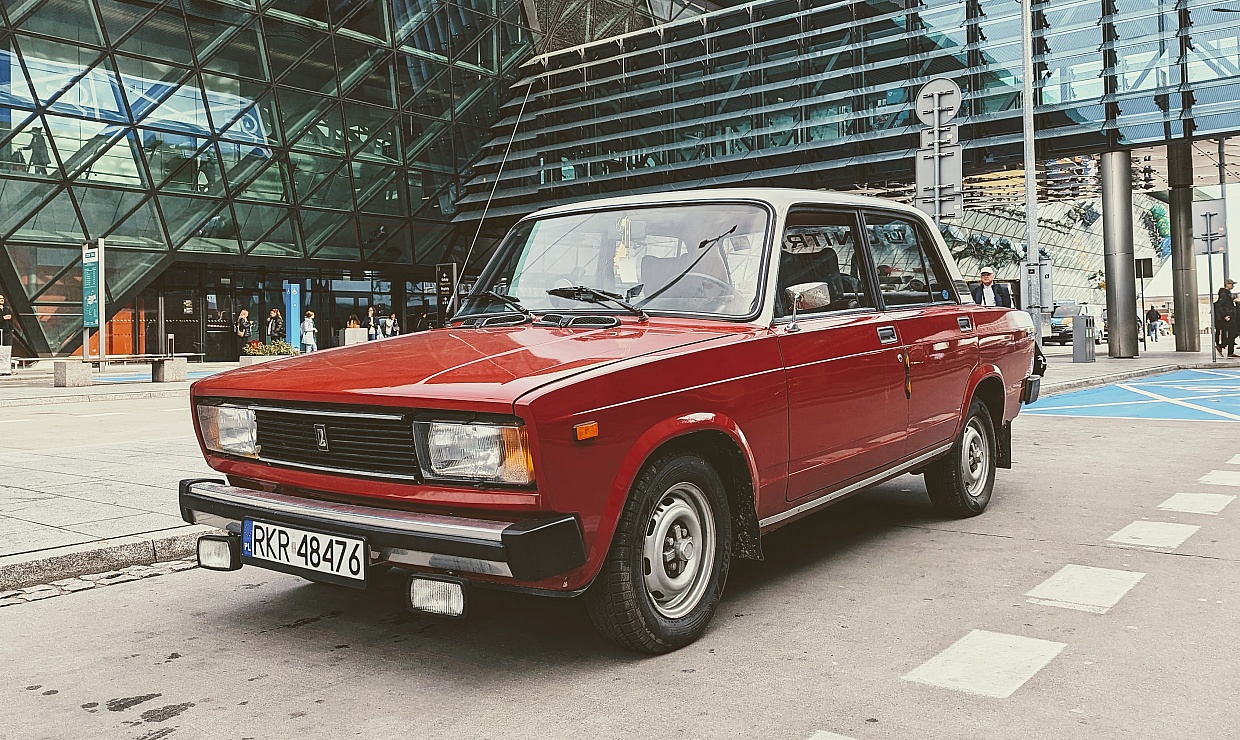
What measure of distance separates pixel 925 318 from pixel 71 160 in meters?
26.4

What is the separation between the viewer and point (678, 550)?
12.1 ft

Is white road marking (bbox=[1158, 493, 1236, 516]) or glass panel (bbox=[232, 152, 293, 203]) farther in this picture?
glass panel (bbox=[232, 152, 293, 203])

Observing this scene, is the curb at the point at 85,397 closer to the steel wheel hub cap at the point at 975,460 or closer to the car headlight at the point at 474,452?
the steel wheel hub cap at the point at 975,460

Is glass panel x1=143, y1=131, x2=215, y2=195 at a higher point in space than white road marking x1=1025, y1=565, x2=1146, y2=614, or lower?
higher

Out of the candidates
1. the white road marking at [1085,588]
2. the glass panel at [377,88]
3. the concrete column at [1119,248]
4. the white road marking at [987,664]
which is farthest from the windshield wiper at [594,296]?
the glass panel at [377,88]

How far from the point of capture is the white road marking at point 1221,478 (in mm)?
7125

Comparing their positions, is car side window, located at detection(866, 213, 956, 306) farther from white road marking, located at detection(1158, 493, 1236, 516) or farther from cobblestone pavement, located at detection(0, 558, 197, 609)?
cobblestone pavement, located at detection(0, 558, 197, 609)

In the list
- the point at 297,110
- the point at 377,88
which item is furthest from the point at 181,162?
the point at 377,88

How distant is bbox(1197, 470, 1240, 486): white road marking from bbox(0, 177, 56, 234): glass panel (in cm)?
2610

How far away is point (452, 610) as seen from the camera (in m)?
3.15

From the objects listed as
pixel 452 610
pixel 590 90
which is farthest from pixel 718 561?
pixel 590 90

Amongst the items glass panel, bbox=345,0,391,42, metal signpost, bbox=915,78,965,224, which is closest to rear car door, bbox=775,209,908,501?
metal signpost, bbox=915,78,965,224

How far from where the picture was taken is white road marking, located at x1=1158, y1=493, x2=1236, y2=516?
618cm

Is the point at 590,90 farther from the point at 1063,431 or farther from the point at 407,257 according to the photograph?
the point at 1063,431
